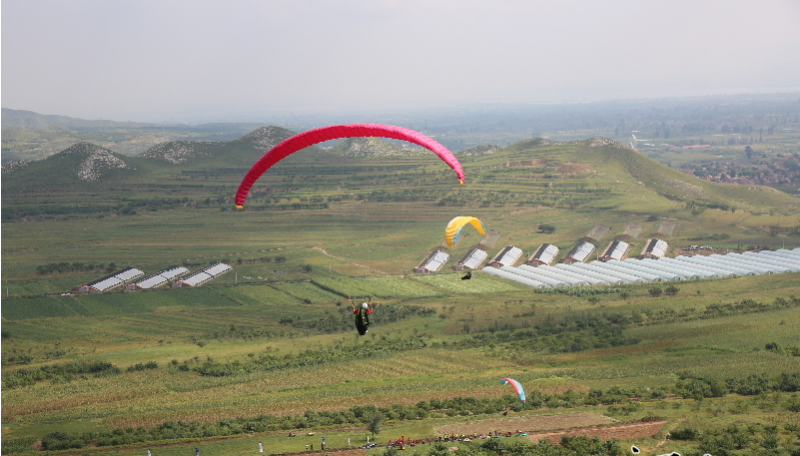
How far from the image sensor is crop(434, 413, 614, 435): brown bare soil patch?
117 feet

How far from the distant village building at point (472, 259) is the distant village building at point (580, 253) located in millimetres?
11280

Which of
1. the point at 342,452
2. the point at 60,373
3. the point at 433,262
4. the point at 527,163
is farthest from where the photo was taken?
the point at 527,163

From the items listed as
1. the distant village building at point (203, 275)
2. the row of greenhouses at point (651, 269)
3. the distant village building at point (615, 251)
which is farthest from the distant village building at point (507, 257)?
the distant village building at point (203, 275)

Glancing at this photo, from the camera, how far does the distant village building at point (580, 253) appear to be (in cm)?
10025

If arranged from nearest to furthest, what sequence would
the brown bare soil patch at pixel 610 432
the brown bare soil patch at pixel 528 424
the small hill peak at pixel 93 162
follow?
the brown bare soil patch at pixel 610 432
the brown bare soil patch at pixel 528 424
the small hill peak at pixel 93 162

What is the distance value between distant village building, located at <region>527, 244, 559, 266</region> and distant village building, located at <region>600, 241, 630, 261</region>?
6.80 metres

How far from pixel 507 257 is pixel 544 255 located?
5735mm

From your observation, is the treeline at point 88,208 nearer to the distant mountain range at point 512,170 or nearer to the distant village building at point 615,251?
the distant mountain range at point 512,170

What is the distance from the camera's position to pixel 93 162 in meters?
167

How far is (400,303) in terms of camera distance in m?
77.9

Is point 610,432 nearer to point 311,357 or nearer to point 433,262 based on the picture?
point 311,357

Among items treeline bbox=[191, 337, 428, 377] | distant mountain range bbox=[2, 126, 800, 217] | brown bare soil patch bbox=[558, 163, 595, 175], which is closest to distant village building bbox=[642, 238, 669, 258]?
distant mountain range bbox=[2, 126, 800, 217]

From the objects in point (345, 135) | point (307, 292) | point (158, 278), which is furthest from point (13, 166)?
point (345, 135)

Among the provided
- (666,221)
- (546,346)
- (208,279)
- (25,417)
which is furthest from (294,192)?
(25,417)
